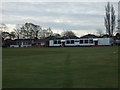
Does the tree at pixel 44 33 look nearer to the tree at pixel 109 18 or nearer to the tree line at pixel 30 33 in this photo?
the tree line at pixel 30 33

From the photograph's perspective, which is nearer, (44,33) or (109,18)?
(109,18)

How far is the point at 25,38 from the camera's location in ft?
296

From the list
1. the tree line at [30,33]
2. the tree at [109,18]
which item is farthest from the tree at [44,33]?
the tree at [109,18]

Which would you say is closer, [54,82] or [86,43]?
[54,82]

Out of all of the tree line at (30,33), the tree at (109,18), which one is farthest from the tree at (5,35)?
the tree at (109,18)

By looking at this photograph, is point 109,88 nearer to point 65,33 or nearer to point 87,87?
point 87,87

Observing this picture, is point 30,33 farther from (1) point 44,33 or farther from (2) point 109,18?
(2) point 109,18

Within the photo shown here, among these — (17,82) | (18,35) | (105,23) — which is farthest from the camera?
(18,35)

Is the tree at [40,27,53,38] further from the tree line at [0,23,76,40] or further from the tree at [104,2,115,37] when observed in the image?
the tree at [104,2,115,37]

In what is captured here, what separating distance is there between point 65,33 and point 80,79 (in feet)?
276

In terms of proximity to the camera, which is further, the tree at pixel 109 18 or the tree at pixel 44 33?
the tree at pixel 44 33

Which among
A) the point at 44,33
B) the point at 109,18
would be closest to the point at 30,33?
the point at 44,33

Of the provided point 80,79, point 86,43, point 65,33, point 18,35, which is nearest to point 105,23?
point 86,43

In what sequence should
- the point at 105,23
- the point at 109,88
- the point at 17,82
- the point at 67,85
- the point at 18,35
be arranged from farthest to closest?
1. the point at 18,35
2. the point at 105,23
3. the point at 17,82
4. the point at 67,85
5. the point at 109,88
